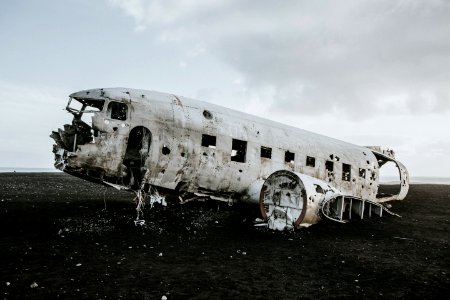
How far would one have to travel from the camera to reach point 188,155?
11.2 m

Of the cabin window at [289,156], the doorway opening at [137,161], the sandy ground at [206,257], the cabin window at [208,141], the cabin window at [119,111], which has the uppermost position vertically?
the cabin window at [119,111]

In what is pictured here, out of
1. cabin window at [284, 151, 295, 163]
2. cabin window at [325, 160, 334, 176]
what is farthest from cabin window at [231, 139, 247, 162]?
cabin window at [325, 160, 334, 176]

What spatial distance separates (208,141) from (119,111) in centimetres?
323

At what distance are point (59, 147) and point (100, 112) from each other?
1.62 m

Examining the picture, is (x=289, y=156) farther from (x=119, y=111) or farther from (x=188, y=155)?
(x=119, y=111)

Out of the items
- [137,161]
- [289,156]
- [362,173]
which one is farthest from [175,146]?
[362,173]

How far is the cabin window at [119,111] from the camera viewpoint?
10246 mm

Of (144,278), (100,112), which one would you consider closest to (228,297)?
(144,278)

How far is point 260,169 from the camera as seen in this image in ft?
42.6

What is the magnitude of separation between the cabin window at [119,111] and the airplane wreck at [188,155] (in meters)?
0.03

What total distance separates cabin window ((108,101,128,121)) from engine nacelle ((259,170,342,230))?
516 centimetres

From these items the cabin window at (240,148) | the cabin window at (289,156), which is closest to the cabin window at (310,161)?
the cabin window at (289,156)

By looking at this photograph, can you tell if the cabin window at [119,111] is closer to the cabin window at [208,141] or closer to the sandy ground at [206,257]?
the cabin window at [208,141]

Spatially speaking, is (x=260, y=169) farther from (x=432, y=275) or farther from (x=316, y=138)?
(x=432, y=275)
